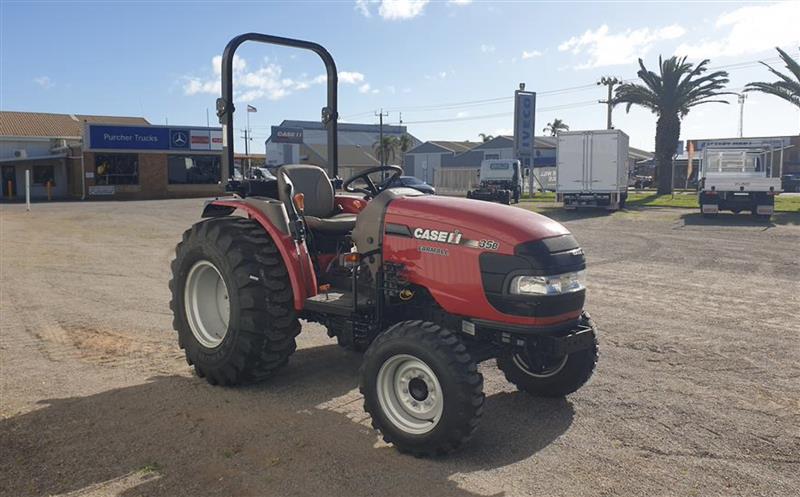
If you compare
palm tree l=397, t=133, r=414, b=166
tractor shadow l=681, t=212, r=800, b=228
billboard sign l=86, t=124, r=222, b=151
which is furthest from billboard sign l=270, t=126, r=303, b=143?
tractor shadow l=681, t=212, r=800, b=228

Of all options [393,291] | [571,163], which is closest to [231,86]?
[393,291]

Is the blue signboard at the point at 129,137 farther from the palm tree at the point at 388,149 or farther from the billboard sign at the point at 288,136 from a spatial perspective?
the palm tree at the point at 388,149

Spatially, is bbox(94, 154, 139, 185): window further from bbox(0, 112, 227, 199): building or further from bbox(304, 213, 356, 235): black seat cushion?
bbox(304, 213, 356, 235): black seat cushion

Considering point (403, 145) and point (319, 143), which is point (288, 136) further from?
point (403, 145)

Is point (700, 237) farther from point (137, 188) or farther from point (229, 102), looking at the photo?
point (137, 188)

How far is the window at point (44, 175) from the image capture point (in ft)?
131

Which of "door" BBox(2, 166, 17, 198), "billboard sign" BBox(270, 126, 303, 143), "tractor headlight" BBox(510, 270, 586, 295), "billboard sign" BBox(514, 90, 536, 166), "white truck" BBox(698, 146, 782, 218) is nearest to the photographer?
"tractor headlight" BBox(510, 270, 586, 295)

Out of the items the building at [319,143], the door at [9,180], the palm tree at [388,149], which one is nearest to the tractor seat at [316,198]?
the door at [9,180]

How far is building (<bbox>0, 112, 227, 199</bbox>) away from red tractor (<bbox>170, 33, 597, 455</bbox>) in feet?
117

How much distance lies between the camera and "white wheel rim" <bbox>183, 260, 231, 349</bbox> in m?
5.45

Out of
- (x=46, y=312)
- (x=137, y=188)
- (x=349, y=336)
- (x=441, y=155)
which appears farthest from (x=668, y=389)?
(x=441, y=155)

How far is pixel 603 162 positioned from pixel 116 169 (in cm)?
2846

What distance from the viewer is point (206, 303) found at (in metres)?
5.59

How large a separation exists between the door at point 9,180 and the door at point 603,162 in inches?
1331
